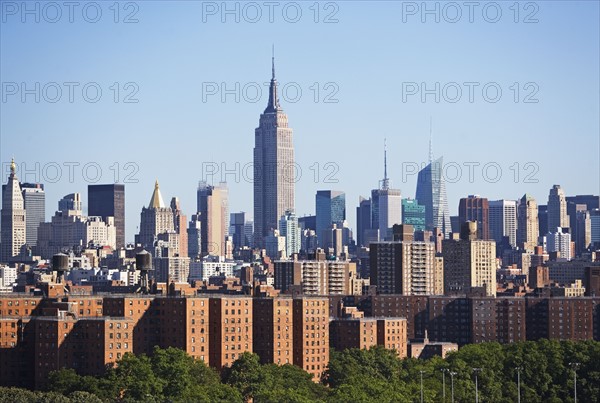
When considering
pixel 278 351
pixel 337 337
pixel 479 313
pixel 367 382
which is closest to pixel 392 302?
pixel 479 313

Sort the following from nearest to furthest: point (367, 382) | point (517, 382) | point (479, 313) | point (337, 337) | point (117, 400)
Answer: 1. point (117, 400)
2. point (367, 382)
3. point (517, 382)
4. point (337, 337)
5. point (479, 313)

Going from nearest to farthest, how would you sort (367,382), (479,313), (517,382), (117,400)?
1. (117,400)
2. (367,382)
3. (517,382)
4. (479,313)

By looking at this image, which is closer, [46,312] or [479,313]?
[46,312]

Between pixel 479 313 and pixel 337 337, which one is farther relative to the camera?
pixel 479 313

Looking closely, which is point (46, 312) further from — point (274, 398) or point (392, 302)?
point (392, 302)

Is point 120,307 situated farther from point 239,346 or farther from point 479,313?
point 479,313

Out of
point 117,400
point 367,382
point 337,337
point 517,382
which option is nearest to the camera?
point 117,400

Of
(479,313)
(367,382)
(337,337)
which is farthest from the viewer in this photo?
(479,313)

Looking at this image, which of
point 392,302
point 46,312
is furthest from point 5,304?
point 392,302
